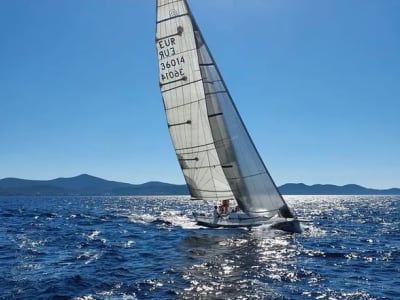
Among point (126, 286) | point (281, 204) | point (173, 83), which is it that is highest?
point (173, 83)

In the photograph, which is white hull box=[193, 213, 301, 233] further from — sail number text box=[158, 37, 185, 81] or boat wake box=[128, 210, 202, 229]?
sail number text box=[158, 37, 185, 81]

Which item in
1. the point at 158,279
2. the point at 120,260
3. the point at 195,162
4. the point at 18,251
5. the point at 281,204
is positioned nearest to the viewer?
the point at 158,279

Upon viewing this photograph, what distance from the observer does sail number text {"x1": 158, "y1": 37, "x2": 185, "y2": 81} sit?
130 ft

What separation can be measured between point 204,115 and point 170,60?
19.3 ft

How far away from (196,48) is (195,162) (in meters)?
10.5

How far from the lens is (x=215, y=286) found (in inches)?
711

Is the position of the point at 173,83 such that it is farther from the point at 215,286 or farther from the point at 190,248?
the point at 215,286

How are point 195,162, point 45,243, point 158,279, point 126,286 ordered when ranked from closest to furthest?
1. point 126,286
2. point 158,279
3. point 45,243
4. point 195,162

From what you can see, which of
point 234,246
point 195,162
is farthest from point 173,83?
point 234,246

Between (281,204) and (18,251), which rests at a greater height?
(281,204)

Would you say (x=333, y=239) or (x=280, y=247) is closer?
(x=280, y=247)

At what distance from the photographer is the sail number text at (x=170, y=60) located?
39719 mm

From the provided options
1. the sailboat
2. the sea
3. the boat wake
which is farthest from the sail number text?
the boat wake

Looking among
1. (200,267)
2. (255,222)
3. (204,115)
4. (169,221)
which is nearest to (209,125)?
(204,115)
